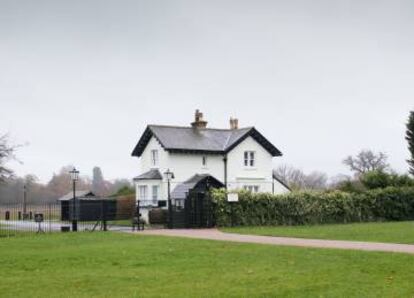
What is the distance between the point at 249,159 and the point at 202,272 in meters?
35.5

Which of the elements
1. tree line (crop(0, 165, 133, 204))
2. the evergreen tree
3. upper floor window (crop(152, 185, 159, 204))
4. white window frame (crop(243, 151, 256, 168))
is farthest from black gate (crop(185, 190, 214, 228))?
the evergreen tree

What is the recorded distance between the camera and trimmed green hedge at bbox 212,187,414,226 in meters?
36.2

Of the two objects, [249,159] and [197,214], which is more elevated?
[249,159]

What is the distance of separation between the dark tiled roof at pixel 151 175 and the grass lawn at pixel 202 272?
2501 centimetres

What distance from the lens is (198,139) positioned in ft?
157

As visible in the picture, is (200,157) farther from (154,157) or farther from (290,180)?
(290,180)

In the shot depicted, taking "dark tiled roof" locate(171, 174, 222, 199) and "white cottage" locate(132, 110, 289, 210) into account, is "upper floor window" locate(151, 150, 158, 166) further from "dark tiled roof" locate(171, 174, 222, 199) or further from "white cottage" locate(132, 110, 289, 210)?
"dark tiled roof" locate(171, 174, 222, 199)

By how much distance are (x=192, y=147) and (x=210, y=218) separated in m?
11.4

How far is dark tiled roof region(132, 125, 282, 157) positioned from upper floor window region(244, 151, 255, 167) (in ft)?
3.94

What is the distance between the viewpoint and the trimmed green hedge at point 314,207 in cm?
3622

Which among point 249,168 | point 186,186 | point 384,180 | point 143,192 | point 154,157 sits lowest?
point 143,192

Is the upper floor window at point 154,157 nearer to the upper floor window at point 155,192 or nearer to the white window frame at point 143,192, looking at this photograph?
the white window frame at point 143,192

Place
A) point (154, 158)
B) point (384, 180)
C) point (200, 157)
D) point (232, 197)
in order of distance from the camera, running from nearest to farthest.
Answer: point (232, 197), point (384, 180), point (200, 157), point (154, 158)

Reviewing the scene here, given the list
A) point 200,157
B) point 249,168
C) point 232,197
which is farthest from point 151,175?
point 232,197
